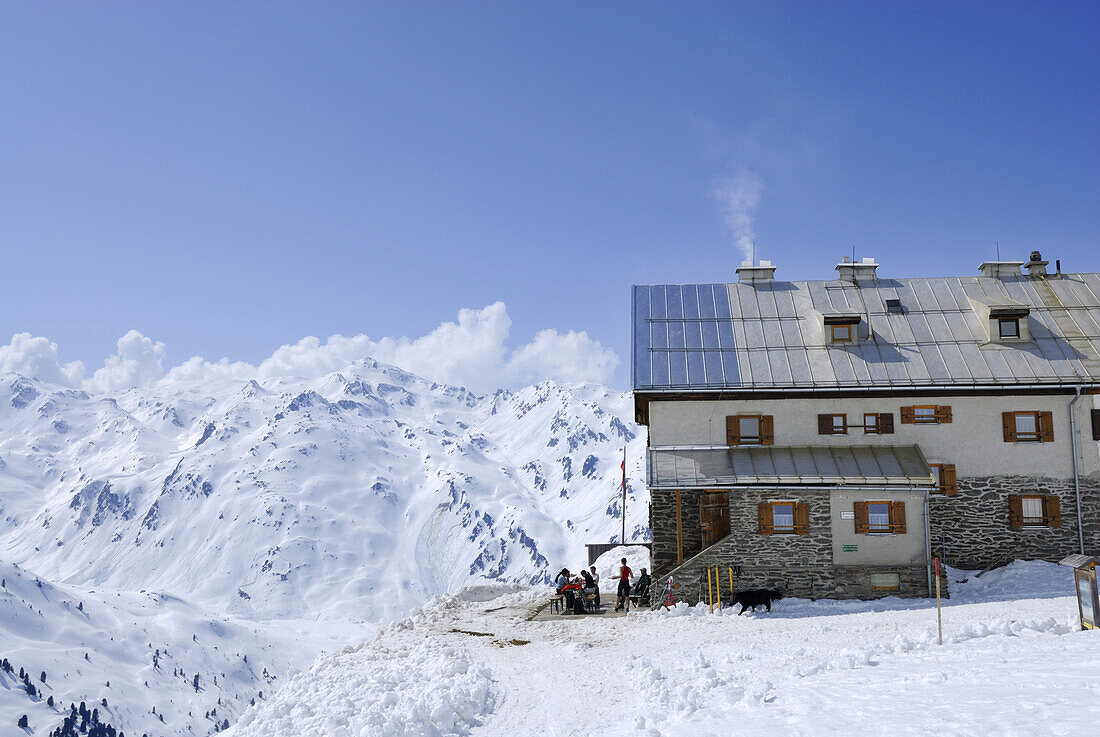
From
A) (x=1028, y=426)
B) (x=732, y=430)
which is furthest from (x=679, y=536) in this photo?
(x=1028, y=426)

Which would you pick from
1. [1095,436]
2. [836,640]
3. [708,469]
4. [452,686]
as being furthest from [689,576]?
[1095,436]

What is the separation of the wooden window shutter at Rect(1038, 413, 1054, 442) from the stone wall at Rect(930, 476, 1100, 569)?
1471mm

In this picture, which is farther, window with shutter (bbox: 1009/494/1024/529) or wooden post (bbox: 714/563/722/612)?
window with shutter (bbox: 1009/494/1024/529)

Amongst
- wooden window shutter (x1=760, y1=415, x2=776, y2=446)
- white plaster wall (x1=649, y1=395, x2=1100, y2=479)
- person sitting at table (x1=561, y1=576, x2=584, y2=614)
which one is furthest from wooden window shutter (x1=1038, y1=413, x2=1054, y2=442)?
person sitting at table (x1=561, y1=576, x2=584, y2=614)

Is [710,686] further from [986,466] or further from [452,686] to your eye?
[986,466]

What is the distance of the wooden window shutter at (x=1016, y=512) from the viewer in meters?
28.2

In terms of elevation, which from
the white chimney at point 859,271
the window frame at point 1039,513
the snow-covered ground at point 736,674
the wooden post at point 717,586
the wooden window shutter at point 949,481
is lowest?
the snow-covered ground at point 736,674

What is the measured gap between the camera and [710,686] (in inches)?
585

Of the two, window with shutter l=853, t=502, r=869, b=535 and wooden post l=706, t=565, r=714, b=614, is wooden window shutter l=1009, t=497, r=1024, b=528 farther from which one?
wooden post l=706, t=565, r=714, b=614

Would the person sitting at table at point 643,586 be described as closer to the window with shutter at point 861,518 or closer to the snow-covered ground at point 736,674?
the snow-covered ground at point 736,674

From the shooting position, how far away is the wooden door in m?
29.2

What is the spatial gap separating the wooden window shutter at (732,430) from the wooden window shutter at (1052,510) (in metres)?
11.0

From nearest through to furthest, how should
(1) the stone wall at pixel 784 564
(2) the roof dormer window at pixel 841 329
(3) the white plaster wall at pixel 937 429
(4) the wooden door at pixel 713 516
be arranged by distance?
(1) the stone wall at pixel 784 564, (3) the white plaster wall at pixel 937 429, (4) the wooden door at pixel 713 516, (2) the roof dormer window at pixel 841 329

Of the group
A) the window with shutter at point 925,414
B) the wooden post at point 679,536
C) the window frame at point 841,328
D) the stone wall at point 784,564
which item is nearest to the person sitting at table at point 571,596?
the stone wall at point 784,564
